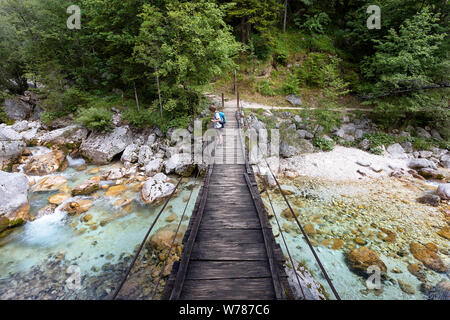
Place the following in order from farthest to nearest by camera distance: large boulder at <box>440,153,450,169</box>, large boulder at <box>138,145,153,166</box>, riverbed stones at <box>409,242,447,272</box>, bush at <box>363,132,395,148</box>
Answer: bush at <box>363,132,395,148</box>
large boulder at <box>138,145,153,166</box>
large boulder at <box>440,153,450,169</box>
riverbed stones at <box>409,242,447,272</box>

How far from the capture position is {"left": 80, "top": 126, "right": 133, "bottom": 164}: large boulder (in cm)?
1208

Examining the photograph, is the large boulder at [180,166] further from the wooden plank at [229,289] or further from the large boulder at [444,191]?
the large boulder at [444,191]

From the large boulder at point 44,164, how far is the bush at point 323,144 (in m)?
17.8

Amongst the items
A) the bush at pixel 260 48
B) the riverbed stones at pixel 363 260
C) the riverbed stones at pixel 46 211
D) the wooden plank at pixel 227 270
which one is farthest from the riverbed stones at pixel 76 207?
the bush at pixel 260 48

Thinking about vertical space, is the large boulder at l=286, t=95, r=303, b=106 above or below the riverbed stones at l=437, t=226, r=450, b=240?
above

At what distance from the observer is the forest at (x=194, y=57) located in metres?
10.6

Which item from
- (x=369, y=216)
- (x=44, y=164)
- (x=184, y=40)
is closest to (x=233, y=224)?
(x=369, y=216)

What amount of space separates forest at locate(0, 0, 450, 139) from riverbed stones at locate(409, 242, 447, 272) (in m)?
6.46

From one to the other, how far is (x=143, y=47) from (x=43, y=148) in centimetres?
998

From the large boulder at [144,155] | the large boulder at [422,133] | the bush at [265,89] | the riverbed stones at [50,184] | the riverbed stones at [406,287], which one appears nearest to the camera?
the riverbed stones at [406,287]

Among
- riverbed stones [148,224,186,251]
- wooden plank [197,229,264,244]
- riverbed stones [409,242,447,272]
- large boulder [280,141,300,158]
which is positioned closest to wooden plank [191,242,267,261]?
wooden plank [197,229,264,244]

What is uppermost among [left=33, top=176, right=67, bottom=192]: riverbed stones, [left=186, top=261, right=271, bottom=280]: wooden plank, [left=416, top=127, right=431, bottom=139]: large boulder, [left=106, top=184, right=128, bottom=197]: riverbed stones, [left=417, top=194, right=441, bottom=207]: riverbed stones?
[left=416, top=127, right=431, bottom=139]: large boulder

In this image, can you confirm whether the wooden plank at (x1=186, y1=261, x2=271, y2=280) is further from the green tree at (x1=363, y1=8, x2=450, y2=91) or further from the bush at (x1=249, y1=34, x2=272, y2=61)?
the bush at (x1=249, y1=34, x2=272, y2=61)

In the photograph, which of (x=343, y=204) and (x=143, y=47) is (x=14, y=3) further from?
(x=343, y=204)
